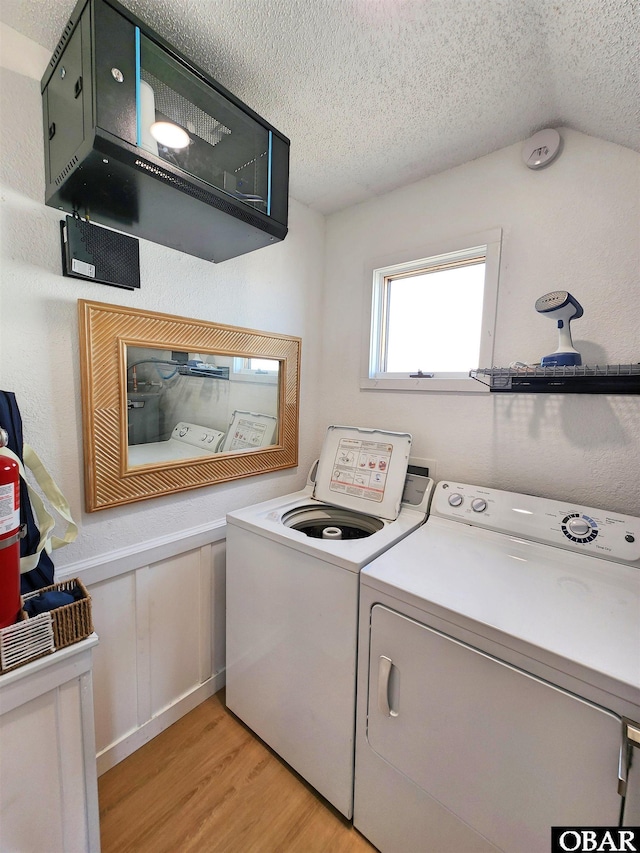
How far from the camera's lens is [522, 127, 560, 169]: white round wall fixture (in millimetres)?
1331

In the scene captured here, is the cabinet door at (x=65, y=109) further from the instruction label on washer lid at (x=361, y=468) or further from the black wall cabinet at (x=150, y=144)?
the instruction label on washer lid at (x=361, y=468)

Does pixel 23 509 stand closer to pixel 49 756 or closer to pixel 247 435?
pixel 49 756

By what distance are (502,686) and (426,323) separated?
1.56m

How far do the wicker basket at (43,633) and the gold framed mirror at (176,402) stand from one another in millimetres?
431

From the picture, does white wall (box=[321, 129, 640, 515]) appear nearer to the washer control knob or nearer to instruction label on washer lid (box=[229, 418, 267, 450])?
the washer control knob

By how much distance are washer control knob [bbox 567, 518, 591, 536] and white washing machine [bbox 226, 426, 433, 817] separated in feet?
1.75

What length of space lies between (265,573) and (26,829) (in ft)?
2.70

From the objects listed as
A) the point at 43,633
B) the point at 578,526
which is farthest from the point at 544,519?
the point at 43,633

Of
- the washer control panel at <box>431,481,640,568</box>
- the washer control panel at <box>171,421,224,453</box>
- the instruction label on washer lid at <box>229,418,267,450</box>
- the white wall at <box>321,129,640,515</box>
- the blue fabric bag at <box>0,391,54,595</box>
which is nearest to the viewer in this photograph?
the blue fabric bag at <box>0,391,54,595</box>

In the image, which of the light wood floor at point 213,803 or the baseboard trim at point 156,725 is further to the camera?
the baseboard trim at point 156,725

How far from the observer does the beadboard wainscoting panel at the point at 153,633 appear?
1322mm

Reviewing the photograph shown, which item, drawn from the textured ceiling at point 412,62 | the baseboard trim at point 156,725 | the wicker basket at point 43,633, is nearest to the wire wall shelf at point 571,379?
the textured ceiling at point 412,62

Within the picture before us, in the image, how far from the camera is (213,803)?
1279mm

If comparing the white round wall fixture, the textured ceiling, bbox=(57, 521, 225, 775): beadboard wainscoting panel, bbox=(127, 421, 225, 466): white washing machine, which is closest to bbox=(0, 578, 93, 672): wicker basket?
bbox=(57, 521, 225, 775): beadboard wainscoting panel
